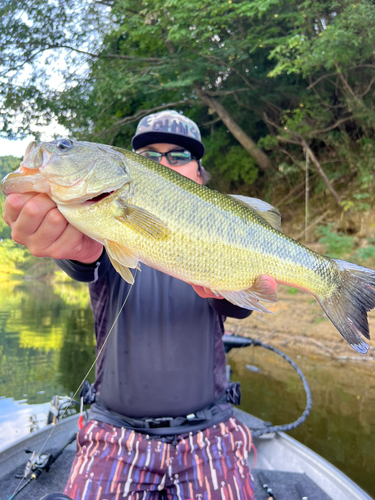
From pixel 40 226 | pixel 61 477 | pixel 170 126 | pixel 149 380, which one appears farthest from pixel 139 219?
pixel 61 477

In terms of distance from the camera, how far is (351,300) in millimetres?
1819

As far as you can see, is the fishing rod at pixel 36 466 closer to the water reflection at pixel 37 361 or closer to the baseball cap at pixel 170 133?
the water reflection at pixel 37 361

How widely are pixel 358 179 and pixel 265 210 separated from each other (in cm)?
974

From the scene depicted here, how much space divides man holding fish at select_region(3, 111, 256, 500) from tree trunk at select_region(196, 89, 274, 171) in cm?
1020

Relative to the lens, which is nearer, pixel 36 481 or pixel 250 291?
pixel 250 291

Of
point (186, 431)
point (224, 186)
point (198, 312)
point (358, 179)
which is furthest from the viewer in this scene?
point (224, 186)

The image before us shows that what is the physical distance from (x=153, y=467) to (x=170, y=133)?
2295 millimetres

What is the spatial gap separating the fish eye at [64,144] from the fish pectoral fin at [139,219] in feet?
1.17

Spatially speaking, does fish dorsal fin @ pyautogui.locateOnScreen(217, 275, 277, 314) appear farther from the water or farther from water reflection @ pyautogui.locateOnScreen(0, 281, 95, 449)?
water reflection @ pyautogui.locateOnScreen(0, 281, 95, 449)

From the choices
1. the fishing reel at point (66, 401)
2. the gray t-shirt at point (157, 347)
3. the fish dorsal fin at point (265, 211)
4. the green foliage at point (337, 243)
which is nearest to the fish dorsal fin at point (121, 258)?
the gray t-shirt at point (157, 347)

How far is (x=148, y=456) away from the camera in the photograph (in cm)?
205

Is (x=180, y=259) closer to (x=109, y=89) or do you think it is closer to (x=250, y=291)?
(x=250, y=291)

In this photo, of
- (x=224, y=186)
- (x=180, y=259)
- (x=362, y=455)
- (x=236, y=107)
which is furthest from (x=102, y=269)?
(x=224, y=186)

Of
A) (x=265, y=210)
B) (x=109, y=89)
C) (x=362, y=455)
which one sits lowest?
(x=362, y=455)
